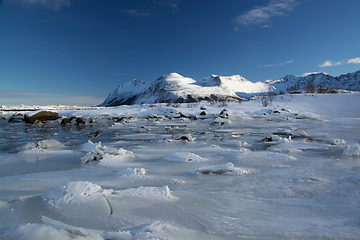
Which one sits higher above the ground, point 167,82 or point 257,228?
point 167,82

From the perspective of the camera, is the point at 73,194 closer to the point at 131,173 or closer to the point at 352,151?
the point at 131,173

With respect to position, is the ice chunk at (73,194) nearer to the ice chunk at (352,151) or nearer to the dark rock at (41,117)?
the ice chunk at (352,151)

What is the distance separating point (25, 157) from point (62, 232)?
311cm

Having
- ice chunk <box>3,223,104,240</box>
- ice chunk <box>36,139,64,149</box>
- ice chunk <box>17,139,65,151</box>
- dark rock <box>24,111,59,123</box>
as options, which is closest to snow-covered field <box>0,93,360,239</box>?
ice chunk <box>3,223,104,240</box>

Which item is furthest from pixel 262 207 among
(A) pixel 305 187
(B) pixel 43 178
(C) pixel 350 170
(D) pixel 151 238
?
(B) pixel 43 178

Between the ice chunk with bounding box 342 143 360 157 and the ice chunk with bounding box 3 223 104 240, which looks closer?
the ice chunk with bounding box 3 223 104 240

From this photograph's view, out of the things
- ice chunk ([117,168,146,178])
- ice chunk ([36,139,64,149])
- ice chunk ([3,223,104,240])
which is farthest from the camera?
ice chunk ([36,139,64,149])

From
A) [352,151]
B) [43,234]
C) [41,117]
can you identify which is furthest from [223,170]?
[41,117]

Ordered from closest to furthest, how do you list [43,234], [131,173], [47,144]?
[43,234] → [131,173] → [47,144]

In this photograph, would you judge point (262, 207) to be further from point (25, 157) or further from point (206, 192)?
point (25, 157)

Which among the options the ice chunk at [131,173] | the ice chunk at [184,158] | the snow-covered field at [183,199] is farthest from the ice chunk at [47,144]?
the ice chunk at [184,158]

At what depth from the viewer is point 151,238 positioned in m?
1.15

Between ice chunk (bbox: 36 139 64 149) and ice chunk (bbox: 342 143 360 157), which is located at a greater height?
ice chunk (bbox: 36 139 64 149)

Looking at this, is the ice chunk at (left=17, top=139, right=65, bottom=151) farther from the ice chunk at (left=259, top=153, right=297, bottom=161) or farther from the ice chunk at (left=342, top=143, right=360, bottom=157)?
the ice chunk at (left=342, top=143, right=360, bottom=157)
